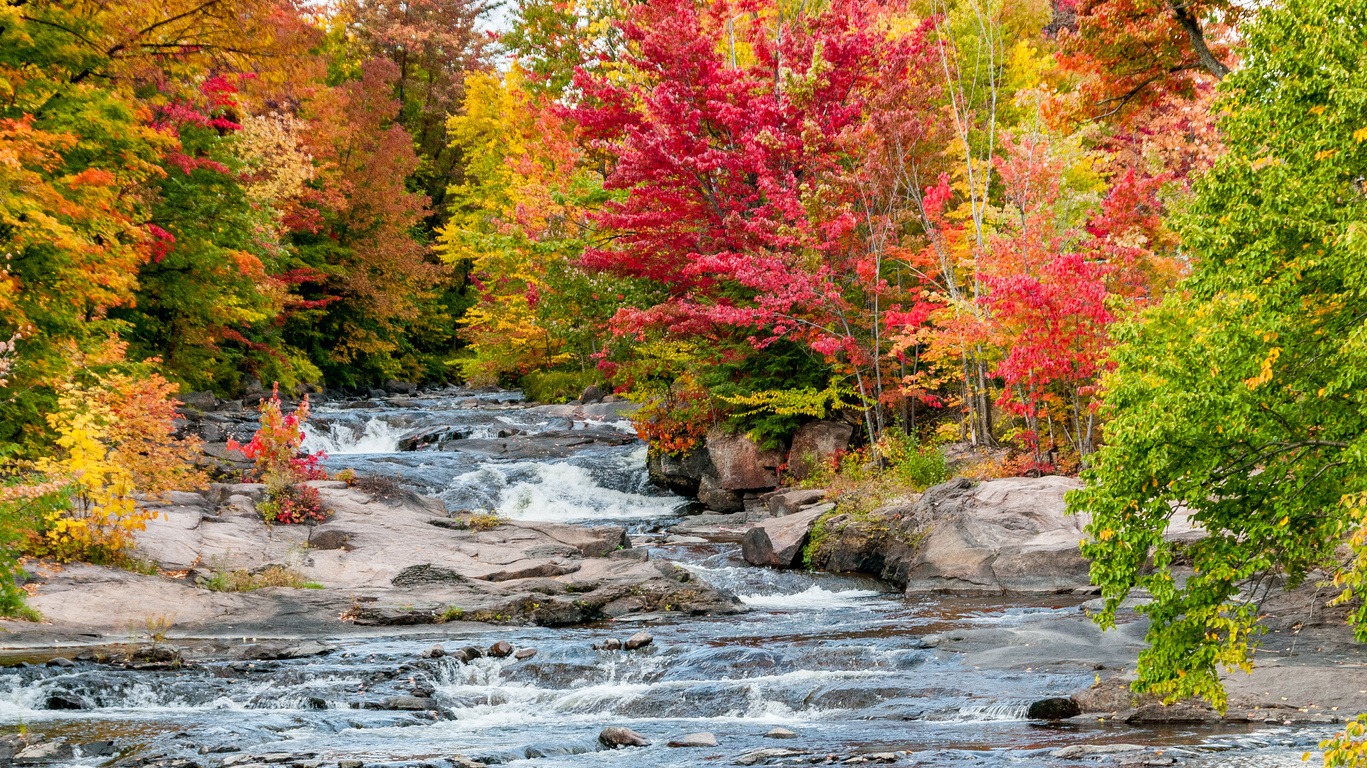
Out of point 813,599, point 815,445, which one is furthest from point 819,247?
point 813,599

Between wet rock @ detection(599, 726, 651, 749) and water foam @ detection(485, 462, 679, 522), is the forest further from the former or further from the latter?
wet rock @ detection(599, 726, 651, 749)

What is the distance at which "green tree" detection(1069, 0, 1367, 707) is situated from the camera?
595cm

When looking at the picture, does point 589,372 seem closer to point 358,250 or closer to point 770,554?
point 358,250

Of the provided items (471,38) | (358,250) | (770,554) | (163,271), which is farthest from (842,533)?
(471,38)

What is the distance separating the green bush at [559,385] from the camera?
35156 millimetres

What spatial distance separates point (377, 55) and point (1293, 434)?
4458 centimetres

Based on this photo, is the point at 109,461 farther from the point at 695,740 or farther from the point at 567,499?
the point at 567,499

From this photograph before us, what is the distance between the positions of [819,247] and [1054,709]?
461 inches

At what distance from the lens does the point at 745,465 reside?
2178 centimetres

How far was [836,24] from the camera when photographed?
20734 mm

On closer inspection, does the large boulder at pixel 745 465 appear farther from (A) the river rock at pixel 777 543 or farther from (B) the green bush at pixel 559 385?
(B) the green bush at pixel 559 385

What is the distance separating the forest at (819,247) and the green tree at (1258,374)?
24mm

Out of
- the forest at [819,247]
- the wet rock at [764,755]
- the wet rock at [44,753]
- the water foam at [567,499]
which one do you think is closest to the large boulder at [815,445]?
the forest at [819,247]

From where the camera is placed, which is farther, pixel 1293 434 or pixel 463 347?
pixel 463 347
